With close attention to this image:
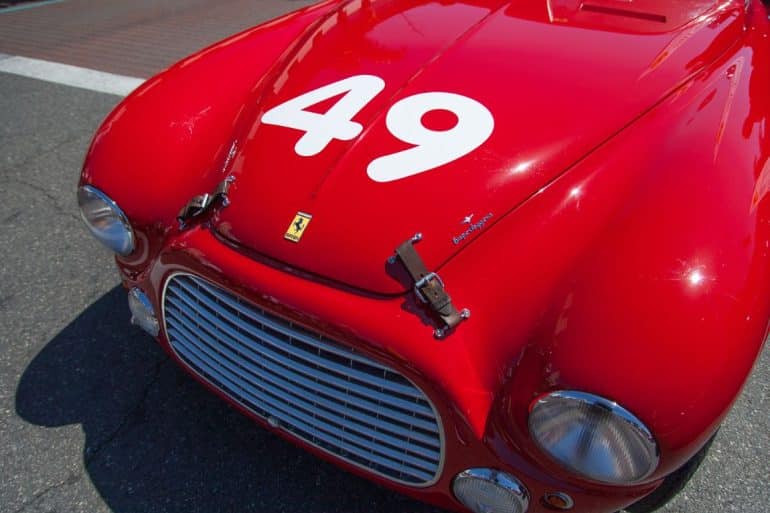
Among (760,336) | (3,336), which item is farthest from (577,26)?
(3,336)

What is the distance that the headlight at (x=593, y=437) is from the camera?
123cm

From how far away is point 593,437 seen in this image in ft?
4.14

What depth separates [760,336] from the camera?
4.35 feet

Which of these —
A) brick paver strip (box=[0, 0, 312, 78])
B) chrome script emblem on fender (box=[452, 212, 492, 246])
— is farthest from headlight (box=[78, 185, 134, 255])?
brick paver strip (box=[0, 0, 312, 78])

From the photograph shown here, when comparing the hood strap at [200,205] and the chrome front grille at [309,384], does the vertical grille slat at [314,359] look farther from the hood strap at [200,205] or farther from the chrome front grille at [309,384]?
the hood strap at [200,205]

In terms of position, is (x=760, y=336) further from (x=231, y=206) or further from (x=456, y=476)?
(x=231, y=206)

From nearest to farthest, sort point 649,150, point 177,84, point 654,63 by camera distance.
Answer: point 649,150 < point 654,63 < point 177,84

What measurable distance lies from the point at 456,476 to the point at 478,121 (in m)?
0.93

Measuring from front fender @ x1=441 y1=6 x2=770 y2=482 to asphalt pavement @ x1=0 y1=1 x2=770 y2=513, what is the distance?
31.7 inches

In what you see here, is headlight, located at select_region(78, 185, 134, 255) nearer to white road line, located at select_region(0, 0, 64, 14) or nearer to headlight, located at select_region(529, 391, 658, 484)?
headlight, located at select_region(529, 391, 658, 484)

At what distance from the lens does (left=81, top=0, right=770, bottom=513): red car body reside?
1.32m

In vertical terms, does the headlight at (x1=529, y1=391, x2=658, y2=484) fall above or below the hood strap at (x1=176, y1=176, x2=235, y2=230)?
below

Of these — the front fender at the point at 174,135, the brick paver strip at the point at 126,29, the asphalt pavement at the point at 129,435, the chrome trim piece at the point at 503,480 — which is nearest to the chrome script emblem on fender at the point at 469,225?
the chrome trim piece at the point at 503,480

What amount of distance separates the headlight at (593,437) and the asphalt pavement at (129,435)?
758mm
